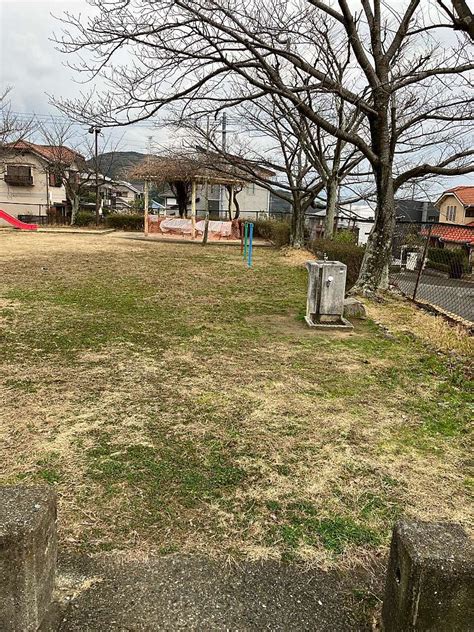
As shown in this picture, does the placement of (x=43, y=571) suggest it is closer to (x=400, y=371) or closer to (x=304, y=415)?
(x=304, y=415)

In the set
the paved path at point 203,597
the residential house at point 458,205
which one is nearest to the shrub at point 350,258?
the paved path at point 203,597

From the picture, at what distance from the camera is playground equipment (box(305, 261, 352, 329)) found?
20.0ft

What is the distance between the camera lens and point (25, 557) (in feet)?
4.68

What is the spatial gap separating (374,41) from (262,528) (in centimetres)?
843

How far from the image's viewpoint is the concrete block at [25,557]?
1404 mm

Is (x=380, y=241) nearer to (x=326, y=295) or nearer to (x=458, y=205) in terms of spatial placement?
(x=326, y=295)

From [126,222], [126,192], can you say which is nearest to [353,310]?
[126,222]

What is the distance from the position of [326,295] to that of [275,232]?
51.3ft

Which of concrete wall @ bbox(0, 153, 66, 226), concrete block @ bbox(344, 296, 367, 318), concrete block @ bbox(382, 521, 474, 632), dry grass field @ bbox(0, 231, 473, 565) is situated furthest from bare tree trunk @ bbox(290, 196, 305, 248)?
concrete wall @ bbox(0, 153, 66, 226)

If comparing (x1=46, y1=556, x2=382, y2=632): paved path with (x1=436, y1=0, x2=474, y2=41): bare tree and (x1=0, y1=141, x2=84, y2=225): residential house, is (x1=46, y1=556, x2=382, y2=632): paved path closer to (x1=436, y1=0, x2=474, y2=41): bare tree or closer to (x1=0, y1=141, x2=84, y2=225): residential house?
(x1=436, y1=0, x2=474, y2=41): bare tree

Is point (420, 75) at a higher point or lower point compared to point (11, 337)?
higher

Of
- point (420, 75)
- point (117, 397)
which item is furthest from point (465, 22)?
point (117, 397)

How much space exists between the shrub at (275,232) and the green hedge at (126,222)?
7.87m

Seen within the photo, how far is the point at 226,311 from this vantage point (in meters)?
7.01
